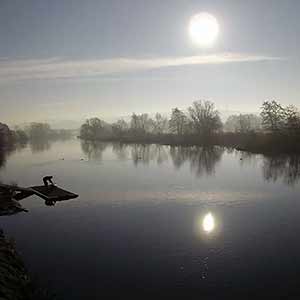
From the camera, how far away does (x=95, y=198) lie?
2691cm

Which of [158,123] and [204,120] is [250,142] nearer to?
[204,120]

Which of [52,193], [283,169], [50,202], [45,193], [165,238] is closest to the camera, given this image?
[165,238]

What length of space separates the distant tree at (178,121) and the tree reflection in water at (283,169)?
61743 millimetres

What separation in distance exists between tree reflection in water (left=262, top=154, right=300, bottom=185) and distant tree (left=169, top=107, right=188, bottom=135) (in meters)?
61.7

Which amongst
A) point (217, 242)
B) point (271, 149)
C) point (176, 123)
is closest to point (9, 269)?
point (217, 242)

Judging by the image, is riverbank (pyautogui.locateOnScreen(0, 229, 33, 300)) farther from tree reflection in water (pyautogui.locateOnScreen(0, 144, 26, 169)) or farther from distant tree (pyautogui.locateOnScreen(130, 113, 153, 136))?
distant tree (pyautogui.locateOnScreen(130, 113, 153, 136))

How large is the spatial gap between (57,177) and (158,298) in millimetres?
30170

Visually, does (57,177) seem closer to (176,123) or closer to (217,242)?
(217,242)

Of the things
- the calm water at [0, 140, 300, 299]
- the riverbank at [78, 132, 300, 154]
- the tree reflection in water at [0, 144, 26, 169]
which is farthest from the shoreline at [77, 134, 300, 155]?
the tree reflection in water at [0, 144, 26, 169]

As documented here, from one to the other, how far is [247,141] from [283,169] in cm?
3311

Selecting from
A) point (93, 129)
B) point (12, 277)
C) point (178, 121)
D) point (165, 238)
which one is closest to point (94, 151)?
point (178, 121)

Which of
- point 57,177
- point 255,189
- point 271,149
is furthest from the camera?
point 271,149

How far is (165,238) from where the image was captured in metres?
17.2

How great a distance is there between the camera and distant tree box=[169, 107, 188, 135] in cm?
11469
